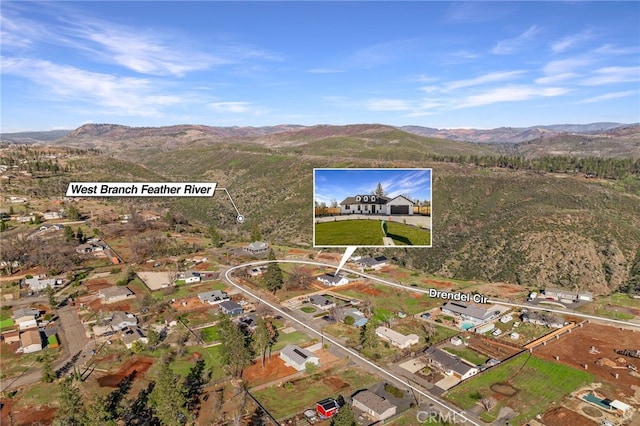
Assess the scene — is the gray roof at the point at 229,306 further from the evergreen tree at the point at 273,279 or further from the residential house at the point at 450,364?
the residential house at the point at 450,364

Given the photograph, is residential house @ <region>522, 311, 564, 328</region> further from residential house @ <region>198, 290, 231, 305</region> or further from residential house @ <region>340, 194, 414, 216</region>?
residential house @ <region>198, 290, 231, 305</region>

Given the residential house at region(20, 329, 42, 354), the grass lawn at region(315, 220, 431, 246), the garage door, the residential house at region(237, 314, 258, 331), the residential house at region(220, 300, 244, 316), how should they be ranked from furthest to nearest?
the residential house at region(220, 300, 244, 316)
the residential house at region(237, 314, 258, 331)
the residential house at region(20, 329, 42, 354)
the grass lawn at region(315, 220, 431, 246)
the garage door

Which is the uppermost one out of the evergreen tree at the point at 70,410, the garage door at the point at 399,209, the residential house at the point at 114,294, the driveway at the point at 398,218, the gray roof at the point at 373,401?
the garage door at the point at 399,209

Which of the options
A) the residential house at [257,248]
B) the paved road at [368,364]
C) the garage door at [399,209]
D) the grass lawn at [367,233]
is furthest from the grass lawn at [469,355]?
the residential house at [257,248]

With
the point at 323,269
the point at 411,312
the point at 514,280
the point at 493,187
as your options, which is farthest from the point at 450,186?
the point at 411,312

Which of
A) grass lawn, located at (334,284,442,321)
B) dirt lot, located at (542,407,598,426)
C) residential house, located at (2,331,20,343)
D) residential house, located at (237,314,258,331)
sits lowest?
dirt lot, located at (542,407,598,426)

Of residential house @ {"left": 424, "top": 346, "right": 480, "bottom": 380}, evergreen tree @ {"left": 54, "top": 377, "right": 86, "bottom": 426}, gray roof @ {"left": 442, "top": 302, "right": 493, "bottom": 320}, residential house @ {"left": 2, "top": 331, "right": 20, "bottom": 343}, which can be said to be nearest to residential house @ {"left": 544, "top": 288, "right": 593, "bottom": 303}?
gray roof @ {"left": 442, "top": 302, "right": 493, "bottom": 320}

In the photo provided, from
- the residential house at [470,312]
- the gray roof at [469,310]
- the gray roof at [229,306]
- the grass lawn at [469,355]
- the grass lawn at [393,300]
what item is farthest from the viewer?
the grass lawn at [393,300]
